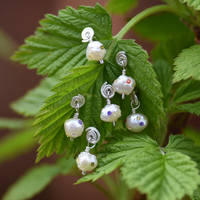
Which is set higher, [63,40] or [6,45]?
[6,45]

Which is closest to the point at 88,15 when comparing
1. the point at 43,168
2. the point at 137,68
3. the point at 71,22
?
the point at 71,22

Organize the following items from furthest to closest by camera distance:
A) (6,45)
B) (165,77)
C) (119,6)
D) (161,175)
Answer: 1. (6,45)
2. (119,6)
3. (165,77)
4. (161,175)

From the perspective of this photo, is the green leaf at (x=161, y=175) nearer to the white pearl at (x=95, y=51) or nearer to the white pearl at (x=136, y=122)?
the white pearl at (x=136, y=122)

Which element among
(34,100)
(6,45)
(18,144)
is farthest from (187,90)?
(6,45)

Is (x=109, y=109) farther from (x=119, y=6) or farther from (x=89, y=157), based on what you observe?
(x=119, y=6)

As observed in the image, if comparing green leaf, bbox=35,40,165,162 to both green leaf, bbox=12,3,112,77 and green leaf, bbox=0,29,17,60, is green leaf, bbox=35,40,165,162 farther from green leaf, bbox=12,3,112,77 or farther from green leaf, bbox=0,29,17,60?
green leaf, bbox=0,29,17,60

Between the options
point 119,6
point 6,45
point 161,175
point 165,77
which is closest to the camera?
point 161,175

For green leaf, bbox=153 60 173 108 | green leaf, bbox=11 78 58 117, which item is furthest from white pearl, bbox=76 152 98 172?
green leaf, bbox=11 78 58 117
